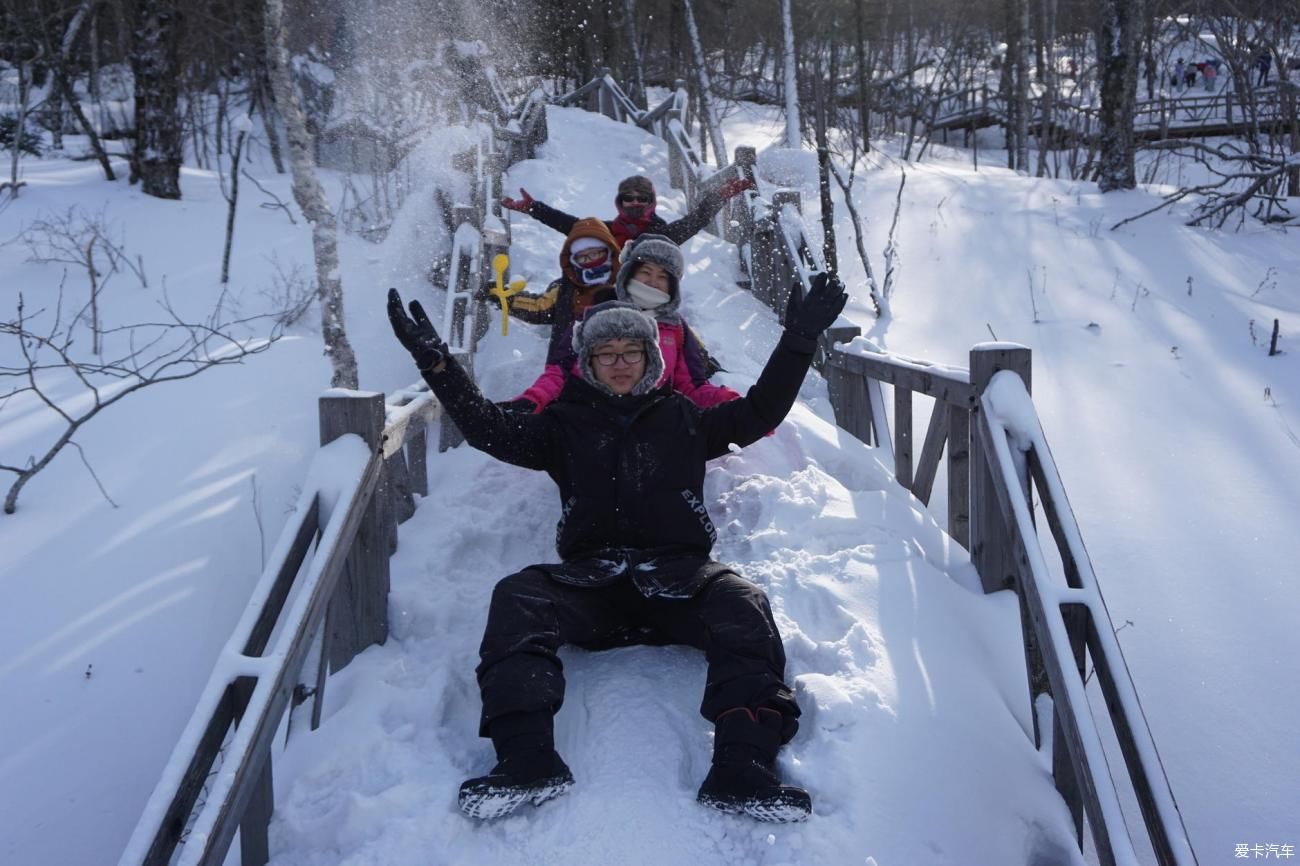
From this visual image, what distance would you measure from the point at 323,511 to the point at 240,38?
1717cm

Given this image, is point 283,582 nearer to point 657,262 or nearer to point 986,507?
point 986,507

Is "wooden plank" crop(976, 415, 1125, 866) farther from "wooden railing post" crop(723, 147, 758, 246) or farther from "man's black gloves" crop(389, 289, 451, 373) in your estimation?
"wooden railing post" crop(723, 147, 758, 246)

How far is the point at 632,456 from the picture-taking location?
9.16ft

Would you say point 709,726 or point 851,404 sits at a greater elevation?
point 851,404

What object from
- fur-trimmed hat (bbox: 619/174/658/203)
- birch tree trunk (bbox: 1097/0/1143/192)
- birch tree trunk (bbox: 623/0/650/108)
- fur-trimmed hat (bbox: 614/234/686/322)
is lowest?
fur-trimmed hat (bbox: 614/234/686/322)

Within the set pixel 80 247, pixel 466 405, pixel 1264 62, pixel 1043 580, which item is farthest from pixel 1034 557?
pixel 1264 62

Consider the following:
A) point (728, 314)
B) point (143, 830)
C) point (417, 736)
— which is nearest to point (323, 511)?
point (417, 736)

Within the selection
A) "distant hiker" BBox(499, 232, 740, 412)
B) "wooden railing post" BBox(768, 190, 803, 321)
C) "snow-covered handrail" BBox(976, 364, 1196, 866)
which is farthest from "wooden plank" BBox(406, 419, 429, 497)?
→ "wooden railing post" BBox(768, 190, 803, 321)

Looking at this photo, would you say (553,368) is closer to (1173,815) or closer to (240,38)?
(1173,815)

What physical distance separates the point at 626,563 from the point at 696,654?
395 millimetres

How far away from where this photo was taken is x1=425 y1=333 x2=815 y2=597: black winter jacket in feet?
8.68

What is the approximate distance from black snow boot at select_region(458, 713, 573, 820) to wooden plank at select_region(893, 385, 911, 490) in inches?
99.5

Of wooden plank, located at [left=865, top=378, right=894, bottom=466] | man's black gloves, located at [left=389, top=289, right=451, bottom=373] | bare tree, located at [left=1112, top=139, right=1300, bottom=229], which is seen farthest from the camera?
bare tree, located at [left=1112, top=139, right=1300, bottom=229]

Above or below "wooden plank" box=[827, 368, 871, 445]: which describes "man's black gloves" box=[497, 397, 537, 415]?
above
